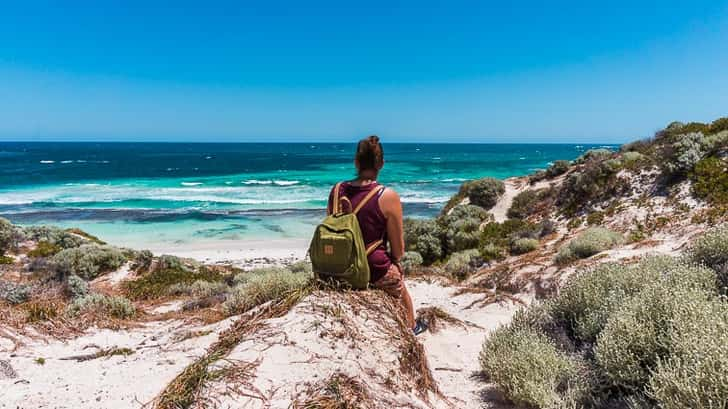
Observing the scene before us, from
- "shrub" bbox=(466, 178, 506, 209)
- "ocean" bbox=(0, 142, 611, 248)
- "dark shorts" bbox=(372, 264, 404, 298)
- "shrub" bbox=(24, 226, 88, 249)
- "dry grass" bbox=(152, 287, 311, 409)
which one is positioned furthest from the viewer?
"ocean" bbox=(0, 142, 611, 248)

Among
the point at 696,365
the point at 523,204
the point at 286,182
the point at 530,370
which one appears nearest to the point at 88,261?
the point at 530,370

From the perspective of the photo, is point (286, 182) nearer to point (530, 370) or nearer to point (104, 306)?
point (104, 306)

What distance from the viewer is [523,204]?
15.6 meters

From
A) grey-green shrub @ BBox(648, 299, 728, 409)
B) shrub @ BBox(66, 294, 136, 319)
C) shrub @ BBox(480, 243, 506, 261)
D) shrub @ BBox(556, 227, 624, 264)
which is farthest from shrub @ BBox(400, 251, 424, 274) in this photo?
grey-green shrub @ BBox(648, 299, 728, 409)

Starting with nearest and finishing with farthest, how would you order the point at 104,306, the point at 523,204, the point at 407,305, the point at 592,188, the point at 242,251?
the point at 407,305
the point at 104,306
the point at 592,188
the point at 523,204
the point at 242,251

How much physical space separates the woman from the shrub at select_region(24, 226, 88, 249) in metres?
13.3

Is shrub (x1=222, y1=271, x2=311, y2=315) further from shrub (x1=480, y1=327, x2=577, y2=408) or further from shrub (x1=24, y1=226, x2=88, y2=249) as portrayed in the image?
shrub (x1=24, y1=226, x2=88, y2=249)

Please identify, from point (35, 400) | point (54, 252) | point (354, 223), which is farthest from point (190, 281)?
point (354, 223)

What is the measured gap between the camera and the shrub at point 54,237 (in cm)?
1327

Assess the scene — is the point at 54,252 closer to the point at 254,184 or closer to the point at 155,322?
the point at 155,322

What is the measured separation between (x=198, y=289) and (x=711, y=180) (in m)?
11.7

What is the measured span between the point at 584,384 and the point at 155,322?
5787 millimetres

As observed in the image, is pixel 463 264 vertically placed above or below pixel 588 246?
below

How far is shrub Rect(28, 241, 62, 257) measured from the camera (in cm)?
1169
